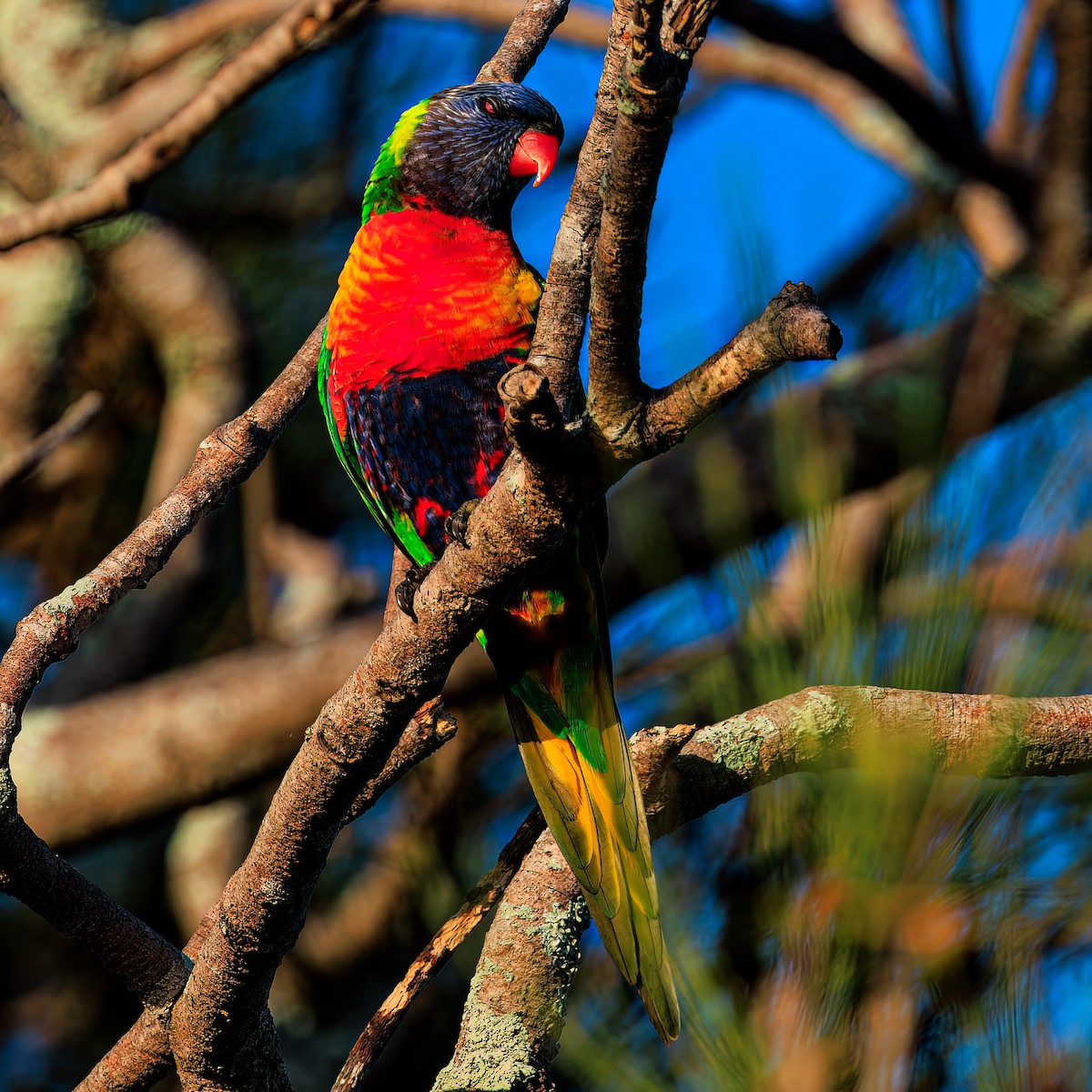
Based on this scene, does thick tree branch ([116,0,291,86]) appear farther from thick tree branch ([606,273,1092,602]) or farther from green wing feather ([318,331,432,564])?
thick tree branch ([606,273,1092,602])

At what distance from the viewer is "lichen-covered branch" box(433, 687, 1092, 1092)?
931 mm

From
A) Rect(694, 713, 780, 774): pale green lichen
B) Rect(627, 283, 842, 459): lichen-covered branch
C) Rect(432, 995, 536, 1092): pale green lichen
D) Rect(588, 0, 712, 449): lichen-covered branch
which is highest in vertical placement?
Rect(588, 0, 712, 449): lichen-covered branch

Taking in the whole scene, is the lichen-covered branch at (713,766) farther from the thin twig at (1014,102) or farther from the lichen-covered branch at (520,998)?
the thin twig at (1014,102)

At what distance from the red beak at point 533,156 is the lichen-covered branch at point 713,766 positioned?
116 centimetres

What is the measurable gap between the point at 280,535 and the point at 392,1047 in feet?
4.62

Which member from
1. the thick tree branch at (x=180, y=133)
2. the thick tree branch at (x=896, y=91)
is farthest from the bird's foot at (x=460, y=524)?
the thick tree branch at (x=896, y=91)

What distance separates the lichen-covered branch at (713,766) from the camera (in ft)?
3.05

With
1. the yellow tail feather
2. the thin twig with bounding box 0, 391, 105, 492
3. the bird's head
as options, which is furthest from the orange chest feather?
the yellow tail feather

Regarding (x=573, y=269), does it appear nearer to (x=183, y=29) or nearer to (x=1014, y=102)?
(x=183, y=29)

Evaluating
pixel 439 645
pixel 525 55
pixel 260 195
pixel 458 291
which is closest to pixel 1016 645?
pixel 439 645

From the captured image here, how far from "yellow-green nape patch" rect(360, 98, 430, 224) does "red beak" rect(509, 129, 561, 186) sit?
19 cm

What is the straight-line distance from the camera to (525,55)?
1.75 metres

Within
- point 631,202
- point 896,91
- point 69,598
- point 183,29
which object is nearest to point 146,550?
point 69,598

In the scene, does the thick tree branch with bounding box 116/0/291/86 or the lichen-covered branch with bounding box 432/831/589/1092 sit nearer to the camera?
the lichen-covered branch with bounding box 432/831/589/1092
